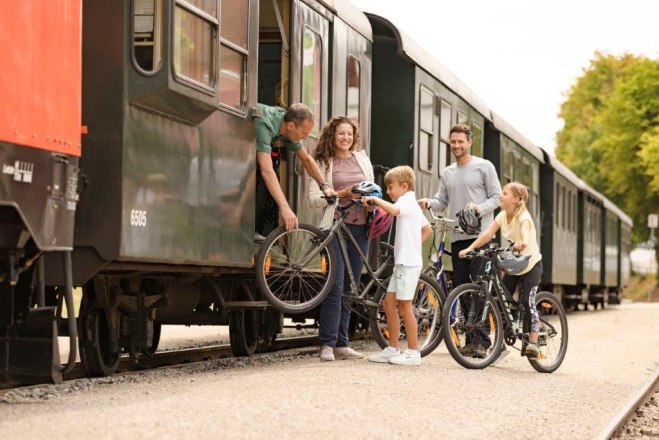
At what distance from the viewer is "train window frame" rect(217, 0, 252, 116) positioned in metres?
8.96

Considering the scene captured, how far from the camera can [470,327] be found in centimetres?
1044

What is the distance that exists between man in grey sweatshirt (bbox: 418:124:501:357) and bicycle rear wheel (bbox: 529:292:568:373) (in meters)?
0.84

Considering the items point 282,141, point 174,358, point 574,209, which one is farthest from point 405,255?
point 574,209

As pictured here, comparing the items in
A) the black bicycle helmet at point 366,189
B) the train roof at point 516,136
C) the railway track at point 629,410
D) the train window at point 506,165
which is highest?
the train roof at point 516,136

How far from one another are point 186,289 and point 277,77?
9.43 feet

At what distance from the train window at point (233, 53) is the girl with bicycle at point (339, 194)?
116 centimetres

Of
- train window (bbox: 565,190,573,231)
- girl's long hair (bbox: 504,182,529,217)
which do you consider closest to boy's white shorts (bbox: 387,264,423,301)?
girl's long hair (bbox: 504,182,529,217)

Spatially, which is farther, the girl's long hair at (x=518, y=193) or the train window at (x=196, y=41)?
the girl's long hair at (x=518, y=193)

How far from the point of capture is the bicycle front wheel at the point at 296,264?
9.78 m

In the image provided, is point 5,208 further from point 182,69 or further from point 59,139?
point 182,69

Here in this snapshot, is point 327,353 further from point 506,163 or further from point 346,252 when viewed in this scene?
point 506,163

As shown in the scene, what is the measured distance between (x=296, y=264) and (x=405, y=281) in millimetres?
883

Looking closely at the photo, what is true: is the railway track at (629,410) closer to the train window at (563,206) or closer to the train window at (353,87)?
the train window at (353,87)

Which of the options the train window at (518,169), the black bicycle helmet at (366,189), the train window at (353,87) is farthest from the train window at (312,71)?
the train window at (518,169)
